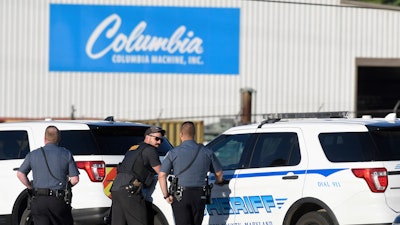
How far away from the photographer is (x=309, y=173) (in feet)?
38.9

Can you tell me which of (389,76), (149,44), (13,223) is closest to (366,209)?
(13,223)

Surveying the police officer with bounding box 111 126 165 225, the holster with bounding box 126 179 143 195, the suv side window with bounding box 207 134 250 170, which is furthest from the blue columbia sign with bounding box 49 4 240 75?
the holster with bounding box 126 179 143 195

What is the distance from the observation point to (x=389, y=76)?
42406 millimetres

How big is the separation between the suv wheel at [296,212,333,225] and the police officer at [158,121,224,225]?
47.8 inches

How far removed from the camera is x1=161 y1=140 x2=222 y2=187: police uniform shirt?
11.7 meters

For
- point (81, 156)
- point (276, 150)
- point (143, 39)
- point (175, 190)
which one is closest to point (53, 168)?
point (175, 190)

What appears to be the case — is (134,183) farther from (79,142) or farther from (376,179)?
(376,179)

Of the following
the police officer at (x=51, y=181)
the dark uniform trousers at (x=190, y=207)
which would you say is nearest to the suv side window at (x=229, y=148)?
the dark uniform trousers at (x=190, y=207)

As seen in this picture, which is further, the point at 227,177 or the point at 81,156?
the point at 81,156

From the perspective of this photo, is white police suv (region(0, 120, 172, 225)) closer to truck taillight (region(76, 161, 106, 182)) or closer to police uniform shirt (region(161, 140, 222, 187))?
truck taillight (region(76, 161, 106, 182))

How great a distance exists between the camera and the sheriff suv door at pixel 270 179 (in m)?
12.0

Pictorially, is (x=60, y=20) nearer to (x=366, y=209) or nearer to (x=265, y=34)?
(x=265, y=34)

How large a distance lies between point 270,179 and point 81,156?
2.71 meters

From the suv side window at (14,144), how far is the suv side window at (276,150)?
3428 millimetres
